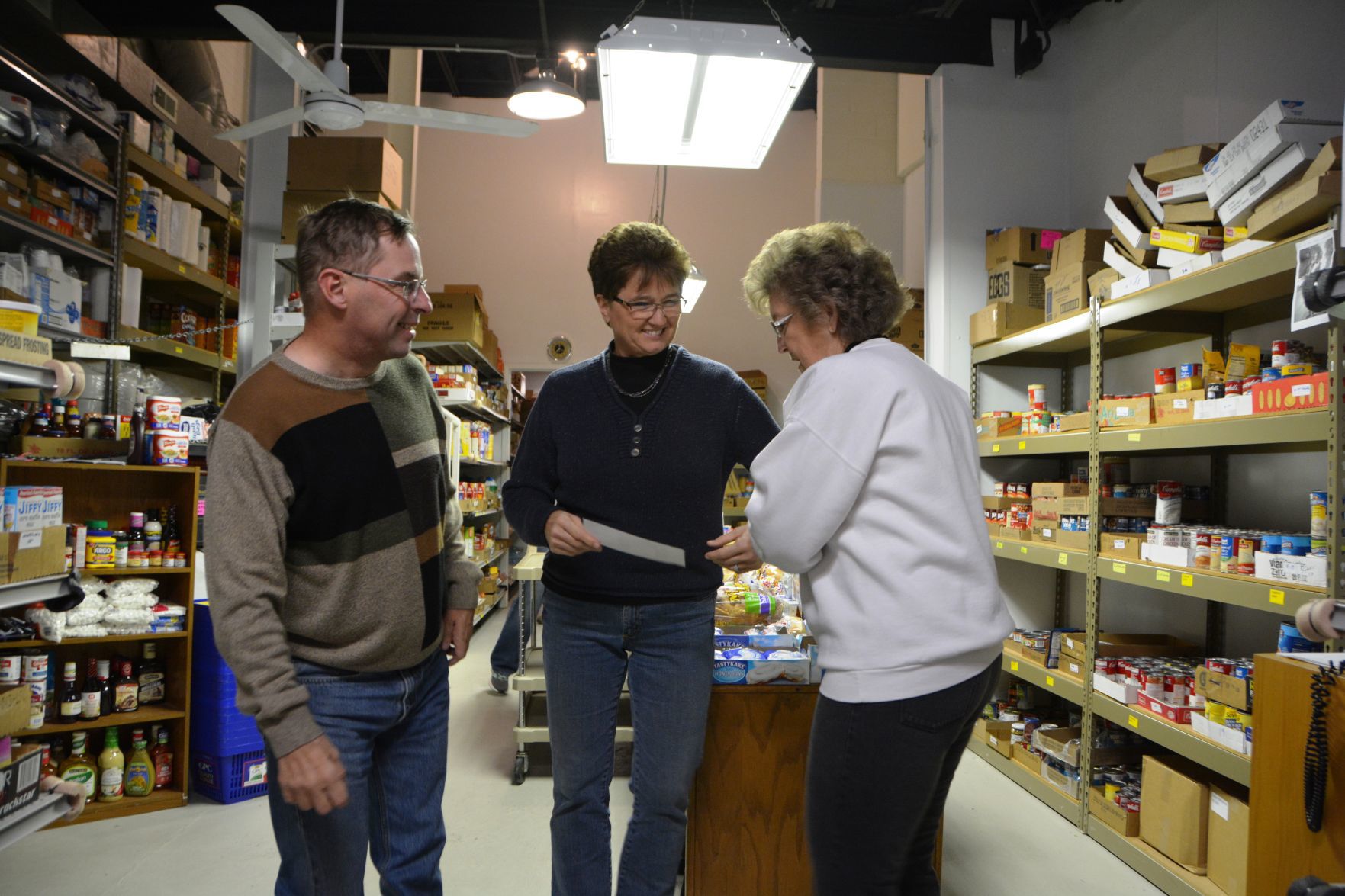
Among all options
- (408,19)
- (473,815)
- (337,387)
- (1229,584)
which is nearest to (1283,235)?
(1229,584)

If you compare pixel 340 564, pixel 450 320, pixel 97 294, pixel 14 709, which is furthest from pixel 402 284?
pixel 450 320

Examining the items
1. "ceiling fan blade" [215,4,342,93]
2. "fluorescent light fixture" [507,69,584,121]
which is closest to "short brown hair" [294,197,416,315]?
"ceiling fan blade" [215,4,342,93]

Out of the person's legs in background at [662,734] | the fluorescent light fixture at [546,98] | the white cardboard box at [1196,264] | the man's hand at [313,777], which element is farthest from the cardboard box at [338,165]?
the man's hand at [313,777]

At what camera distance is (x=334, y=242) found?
1569 millimetres

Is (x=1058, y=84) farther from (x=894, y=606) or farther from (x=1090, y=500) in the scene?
(x=894, y=606)

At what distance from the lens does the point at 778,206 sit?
11.4 m

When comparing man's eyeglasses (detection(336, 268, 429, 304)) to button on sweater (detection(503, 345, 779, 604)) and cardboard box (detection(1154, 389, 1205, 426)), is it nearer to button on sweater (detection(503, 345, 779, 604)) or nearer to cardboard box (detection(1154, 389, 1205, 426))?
button on sweater (detection(503, 345, 779, 604))

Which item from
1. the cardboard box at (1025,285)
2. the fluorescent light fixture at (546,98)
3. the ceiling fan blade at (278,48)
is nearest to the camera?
the ceiling fan blade at (278,48)

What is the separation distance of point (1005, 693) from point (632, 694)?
3480 mm

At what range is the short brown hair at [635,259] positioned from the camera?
6.32 feet

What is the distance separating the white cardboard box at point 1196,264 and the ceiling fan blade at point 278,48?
11.0 feet

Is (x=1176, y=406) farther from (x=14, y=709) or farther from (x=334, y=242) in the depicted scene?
(x=14, y=709)

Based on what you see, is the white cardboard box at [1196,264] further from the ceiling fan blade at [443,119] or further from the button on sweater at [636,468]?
the ceiling fan blade at [443,119]

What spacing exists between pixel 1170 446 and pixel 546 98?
16.3ft
